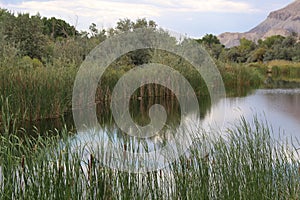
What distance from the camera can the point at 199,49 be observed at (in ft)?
40.9

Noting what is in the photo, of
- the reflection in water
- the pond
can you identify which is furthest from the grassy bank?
the reflection in water

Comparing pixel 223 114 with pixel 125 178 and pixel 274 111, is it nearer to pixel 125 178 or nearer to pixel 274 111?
pixel 274 111

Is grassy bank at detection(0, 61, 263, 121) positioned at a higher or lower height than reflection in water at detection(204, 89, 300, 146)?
Answer: higher

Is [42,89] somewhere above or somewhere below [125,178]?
above

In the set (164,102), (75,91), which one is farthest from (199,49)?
(75,91)

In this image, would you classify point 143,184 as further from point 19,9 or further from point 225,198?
point 19,9

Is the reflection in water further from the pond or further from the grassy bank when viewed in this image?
the grassy bank

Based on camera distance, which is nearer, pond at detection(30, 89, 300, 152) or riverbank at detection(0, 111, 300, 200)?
riverbank at detection(0, 111, 300, 200)

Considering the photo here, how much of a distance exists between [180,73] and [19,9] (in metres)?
7.11

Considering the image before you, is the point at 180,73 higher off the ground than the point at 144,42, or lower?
lower

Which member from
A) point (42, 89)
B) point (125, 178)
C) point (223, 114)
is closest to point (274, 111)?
point (223, 114)

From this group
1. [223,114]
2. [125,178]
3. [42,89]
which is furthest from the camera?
[223,114]

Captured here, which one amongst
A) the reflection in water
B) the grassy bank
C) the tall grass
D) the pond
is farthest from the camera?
the grassy bank

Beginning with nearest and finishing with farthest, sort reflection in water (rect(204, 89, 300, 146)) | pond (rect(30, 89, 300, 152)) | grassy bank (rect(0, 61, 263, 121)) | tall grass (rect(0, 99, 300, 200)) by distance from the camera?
tall grass (rect(0, 99, 300, 200)), reflection in water (rect(204, 89, 300, 146)), pond (rect(30, 89, 300, 152)), grassy bank (rect(0, 61, 263, 121))
